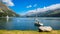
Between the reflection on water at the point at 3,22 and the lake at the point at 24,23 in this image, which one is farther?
the reflection on water at the point at 3,22

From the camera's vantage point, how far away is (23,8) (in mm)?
12898

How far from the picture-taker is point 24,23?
12719 millimetres

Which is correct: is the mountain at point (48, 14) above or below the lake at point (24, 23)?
above

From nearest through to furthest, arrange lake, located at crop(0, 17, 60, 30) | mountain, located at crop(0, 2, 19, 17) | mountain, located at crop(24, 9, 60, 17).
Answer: lake, located at crop(0, 17, 60, 30) → mountain, located at crop(0, 2, 19, 17) → mountain, located at crop(24, 9, 60, 17)

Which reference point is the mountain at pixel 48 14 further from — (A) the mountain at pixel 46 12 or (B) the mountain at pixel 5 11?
(B) the mountain at pixel 5 11

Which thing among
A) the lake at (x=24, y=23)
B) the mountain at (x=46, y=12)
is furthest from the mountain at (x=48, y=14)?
the lake at (x=24, y=23)

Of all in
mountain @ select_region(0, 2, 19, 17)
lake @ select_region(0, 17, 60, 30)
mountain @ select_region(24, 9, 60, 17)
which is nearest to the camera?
lake @ select_region(0, 17, 60, 30)

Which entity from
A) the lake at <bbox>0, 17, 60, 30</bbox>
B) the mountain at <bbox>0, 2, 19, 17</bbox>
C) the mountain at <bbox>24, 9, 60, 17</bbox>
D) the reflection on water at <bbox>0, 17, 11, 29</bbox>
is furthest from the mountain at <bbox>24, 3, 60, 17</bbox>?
the reflection on water at <bbox>0, 17, 11, 29</bbox>

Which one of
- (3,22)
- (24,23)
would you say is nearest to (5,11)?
(3,22)

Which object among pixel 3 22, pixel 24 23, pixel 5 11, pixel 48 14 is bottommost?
pixel 24 23

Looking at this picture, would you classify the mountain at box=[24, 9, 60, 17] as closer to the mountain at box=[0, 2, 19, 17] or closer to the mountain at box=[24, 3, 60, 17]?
the mountain at box=[24, 3, 60, 17]

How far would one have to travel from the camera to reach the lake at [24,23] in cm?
1276

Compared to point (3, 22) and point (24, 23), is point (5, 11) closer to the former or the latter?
point (3, 22)

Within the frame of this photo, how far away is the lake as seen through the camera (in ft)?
41.9
